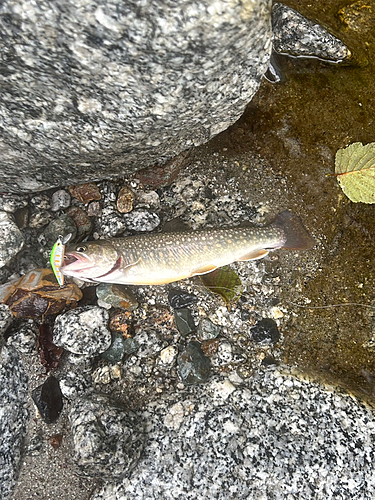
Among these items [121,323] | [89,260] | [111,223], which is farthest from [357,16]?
[121,323]

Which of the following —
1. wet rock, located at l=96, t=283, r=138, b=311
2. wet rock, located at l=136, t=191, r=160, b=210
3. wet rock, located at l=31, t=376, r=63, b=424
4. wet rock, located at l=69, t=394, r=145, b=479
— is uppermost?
wet rock, located at l=136, t=191, r=160, b=210

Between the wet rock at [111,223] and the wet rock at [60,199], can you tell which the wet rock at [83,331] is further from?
the wet rock at [60,199]

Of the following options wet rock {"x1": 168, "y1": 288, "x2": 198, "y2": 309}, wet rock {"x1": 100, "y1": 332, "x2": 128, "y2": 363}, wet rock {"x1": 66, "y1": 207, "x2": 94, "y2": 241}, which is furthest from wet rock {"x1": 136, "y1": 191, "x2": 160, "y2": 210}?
wet rock {"x1": 100, "y1": 332, "x2": 128, "y2": 363}

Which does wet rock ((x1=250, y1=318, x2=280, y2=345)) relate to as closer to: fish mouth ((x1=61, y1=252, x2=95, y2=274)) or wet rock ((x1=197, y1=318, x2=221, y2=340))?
wet rock ((x1=197, y1=318, x2=221, y2=340))

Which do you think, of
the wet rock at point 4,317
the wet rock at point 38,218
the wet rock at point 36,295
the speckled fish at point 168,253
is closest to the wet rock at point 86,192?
the wet rock at point 38,218

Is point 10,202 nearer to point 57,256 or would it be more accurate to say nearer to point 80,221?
point 80,221
